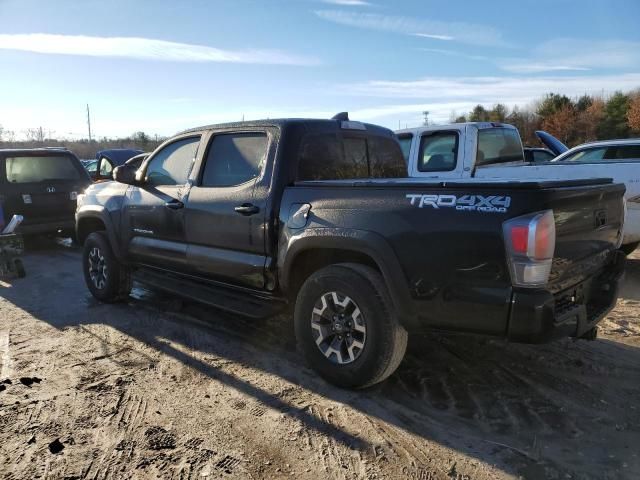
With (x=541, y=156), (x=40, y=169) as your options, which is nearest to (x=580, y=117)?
(x=541, y=156)

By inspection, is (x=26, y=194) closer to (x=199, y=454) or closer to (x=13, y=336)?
(x=13, y=336)

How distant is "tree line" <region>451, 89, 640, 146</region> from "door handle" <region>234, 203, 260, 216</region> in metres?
39.4

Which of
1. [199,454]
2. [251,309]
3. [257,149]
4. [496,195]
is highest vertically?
[257,149]

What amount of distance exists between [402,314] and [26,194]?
8.40 meters

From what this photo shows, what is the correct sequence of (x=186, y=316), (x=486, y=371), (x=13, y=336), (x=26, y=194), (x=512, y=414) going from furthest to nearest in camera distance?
(x=26, y=194) → (x=186, y=316) → (x=13, y=336) → (x=486, y=371) → (x=512, y=414)

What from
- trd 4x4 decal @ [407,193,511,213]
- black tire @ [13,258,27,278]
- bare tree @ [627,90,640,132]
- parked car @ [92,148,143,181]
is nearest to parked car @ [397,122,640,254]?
trd 4x4 decal @ [407,193,511,213]

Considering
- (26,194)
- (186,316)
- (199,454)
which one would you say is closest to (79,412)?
(199,454)

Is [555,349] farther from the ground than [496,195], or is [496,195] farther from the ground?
[496,195]

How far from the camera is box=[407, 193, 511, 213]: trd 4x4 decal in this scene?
9.34 feet

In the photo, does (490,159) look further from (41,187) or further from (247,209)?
(41,187)

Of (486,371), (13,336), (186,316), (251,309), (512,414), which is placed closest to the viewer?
(512,414)

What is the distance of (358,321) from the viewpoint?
11.5 feet

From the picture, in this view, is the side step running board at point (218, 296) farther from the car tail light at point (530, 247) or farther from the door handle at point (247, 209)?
Answer: the car tail light at point (530, 247)

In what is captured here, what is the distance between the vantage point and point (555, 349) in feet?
14.1
